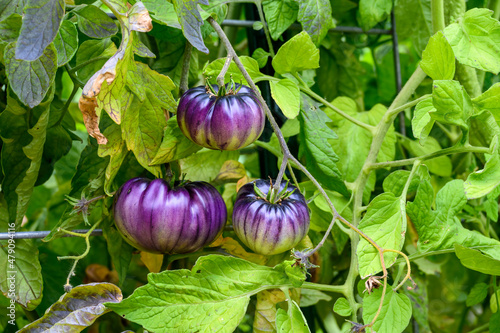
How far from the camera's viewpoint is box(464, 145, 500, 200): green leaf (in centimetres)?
A: 46

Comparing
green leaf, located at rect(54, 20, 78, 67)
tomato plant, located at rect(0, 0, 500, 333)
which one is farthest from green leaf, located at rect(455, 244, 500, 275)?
green leaf, located at rect(54, 20, 78, 67)

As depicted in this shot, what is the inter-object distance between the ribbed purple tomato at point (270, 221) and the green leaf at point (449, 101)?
169 millimetres

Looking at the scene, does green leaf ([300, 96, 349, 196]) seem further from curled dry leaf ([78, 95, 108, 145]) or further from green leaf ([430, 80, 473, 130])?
curled dry leaf ([78, 95, 108, 145])

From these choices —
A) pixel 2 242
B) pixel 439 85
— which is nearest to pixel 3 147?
pixel 2 242

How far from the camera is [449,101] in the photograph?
479mm

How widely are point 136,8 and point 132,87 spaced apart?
0.24 feet

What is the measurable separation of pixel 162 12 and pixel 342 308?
374 millimetres

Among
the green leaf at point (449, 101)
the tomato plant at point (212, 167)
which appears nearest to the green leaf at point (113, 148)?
the tomato plant at point (212, 167)

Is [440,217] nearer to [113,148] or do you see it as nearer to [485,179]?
[485,179]

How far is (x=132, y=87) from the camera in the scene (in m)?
0.46

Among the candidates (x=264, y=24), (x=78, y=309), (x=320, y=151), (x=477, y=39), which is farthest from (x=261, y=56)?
(x=78, y=309)

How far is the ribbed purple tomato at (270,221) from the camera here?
0.46 m

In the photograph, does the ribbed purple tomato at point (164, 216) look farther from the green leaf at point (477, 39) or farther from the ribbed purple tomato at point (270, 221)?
the green leaf at point (477, 39)

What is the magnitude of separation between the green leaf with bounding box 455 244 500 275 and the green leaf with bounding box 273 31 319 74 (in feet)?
0.86
